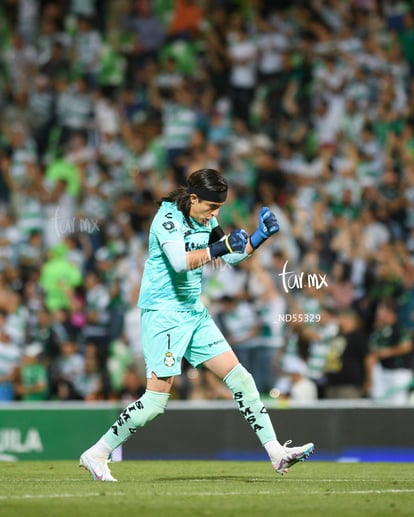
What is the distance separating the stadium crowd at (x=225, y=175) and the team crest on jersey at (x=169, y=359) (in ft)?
11.0

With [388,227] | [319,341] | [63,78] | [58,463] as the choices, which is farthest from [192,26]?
[58,463]

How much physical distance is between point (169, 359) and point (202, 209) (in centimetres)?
106

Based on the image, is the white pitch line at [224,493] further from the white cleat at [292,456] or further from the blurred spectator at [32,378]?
the blurred spectator at [32,378]

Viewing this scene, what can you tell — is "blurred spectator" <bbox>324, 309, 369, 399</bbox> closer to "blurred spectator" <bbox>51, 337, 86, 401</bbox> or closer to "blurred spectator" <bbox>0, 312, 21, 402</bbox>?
"blurred spectator" <bbox>51, 337, 86, 401</bbox>

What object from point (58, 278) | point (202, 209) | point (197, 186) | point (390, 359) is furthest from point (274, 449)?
point (58, 278)

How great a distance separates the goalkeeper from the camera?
8.21 metres

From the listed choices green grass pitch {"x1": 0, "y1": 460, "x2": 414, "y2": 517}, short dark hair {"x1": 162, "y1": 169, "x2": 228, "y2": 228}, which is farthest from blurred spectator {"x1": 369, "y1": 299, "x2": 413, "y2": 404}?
short dark hair {"x1": 162, "y1": 169, "x2": 228, "y2": 228}

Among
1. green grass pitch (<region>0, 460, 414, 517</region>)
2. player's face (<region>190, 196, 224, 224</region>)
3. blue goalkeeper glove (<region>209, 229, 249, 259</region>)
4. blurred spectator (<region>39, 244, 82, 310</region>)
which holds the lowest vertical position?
green grass pitch (<region>0, 460, 414, 517</region>)

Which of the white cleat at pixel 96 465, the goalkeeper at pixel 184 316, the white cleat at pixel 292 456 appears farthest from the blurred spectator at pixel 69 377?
the white cleat at pixel 292 456

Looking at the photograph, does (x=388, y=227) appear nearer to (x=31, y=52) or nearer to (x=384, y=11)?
(x=384, y=11)

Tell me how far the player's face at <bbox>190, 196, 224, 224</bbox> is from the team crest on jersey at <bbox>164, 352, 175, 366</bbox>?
0.98 metres

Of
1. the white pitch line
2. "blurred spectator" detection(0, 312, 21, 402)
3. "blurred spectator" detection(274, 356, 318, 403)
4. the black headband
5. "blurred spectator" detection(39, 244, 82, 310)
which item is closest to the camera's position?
the white pitch line

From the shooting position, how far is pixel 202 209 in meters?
8.41

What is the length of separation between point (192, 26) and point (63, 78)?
6.93ft
